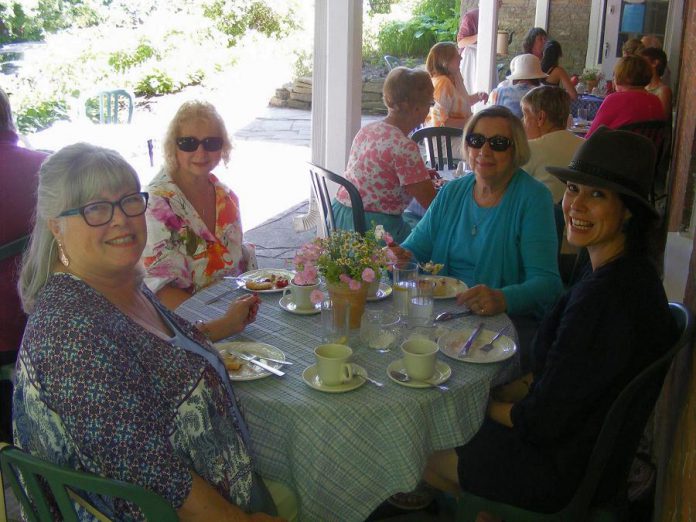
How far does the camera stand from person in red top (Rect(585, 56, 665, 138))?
5.79 metres

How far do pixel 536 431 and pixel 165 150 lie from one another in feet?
5.78

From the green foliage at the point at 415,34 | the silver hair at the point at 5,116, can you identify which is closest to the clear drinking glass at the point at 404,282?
the silver hair at the point at 5,116

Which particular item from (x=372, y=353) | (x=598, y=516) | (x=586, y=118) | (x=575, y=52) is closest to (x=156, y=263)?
(x=372, y=353)

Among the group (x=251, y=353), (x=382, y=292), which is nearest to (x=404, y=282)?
(x=382, y=292)

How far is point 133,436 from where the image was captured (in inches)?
51.3

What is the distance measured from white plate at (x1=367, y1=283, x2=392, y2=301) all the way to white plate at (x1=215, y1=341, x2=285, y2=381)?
18.7 inches

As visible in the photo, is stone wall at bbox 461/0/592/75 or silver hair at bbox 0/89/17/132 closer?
silver hair at bbox 0/89/17/132

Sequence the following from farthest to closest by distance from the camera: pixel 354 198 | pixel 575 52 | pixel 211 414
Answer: pixel 575 52 < pixel 354 198 < pixel 211 414

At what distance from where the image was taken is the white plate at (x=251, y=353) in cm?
176

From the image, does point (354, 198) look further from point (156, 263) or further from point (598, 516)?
point (598, 516)

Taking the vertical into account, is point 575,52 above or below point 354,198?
above

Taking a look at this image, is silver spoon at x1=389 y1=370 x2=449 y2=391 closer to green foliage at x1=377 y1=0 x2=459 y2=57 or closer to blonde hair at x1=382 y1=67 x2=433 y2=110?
blonde hair at x1=382 y1=67 x2=433 y2=110

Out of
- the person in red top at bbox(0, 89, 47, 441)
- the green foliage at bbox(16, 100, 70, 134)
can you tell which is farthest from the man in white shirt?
the green foliage at bbox(16, 100, 70, 134)

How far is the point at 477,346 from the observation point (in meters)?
1.96
